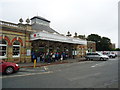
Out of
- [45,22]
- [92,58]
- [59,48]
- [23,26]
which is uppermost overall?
[45,22]

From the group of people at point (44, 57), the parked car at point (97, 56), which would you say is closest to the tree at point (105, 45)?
the parked car at point (97, 56)

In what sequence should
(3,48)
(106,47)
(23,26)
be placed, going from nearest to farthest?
(3,48), (23,26), (106,47)

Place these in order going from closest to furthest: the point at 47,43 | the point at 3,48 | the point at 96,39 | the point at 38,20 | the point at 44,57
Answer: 1. the point at 3,48
2. the point at 44,57
3. the point at 47,43
4. the point at 38,20
5. the point at 96,39

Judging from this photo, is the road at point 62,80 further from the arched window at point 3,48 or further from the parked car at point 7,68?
the arched window at point 3,48

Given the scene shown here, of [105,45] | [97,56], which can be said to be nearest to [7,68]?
[97,56]

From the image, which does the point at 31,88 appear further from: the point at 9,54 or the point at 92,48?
the point at 92,48

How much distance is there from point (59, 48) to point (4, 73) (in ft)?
50.0

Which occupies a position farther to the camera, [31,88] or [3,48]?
[3,48]

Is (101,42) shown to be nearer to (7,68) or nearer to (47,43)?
(47,43)

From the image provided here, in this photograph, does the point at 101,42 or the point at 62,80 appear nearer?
the point at 62,80

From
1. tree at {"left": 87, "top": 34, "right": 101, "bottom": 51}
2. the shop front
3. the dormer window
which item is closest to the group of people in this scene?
the shop front

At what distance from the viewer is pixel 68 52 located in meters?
26.8

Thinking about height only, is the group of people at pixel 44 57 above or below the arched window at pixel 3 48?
below

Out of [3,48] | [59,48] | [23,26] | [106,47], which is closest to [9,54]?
[3,48]
